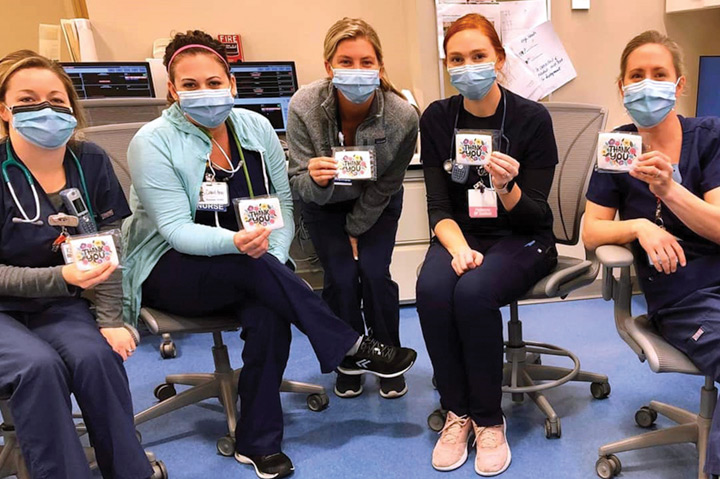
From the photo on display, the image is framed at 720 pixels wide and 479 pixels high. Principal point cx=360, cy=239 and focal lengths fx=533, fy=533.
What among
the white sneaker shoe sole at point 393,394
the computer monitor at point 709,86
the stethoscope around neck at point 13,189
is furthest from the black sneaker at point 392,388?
the computer monitor at point 709,86

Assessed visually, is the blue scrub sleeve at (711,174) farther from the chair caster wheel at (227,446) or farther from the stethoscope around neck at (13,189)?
the stethoscope around neck at (13,189)

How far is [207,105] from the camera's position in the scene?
154 centimetres

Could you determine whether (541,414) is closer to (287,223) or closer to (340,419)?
(340,419)

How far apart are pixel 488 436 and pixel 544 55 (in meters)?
1.84

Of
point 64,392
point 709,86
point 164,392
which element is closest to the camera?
point 64,392

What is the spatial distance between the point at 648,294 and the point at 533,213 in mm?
383

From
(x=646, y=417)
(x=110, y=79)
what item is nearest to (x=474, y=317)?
(x=646, y=417)

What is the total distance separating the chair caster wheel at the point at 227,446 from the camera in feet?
5.49

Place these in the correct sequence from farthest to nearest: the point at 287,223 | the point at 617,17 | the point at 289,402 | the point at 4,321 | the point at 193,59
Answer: the point at 617,17 → the point at 289,402 → the point at 287,223 → the point at 193,59 → the point at 4,321

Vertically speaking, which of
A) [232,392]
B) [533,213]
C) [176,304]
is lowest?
[232,392]

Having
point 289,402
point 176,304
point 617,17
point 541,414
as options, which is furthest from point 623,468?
point 617,17

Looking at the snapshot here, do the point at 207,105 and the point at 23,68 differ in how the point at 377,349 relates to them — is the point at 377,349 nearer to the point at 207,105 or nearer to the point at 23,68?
the point at 207,105

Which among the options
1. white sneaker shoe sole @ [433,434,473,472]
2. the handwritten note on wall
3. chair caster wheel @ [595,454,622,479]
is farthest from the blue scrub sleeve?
the handwritten note on wall

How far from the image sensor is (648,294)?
1414mm
